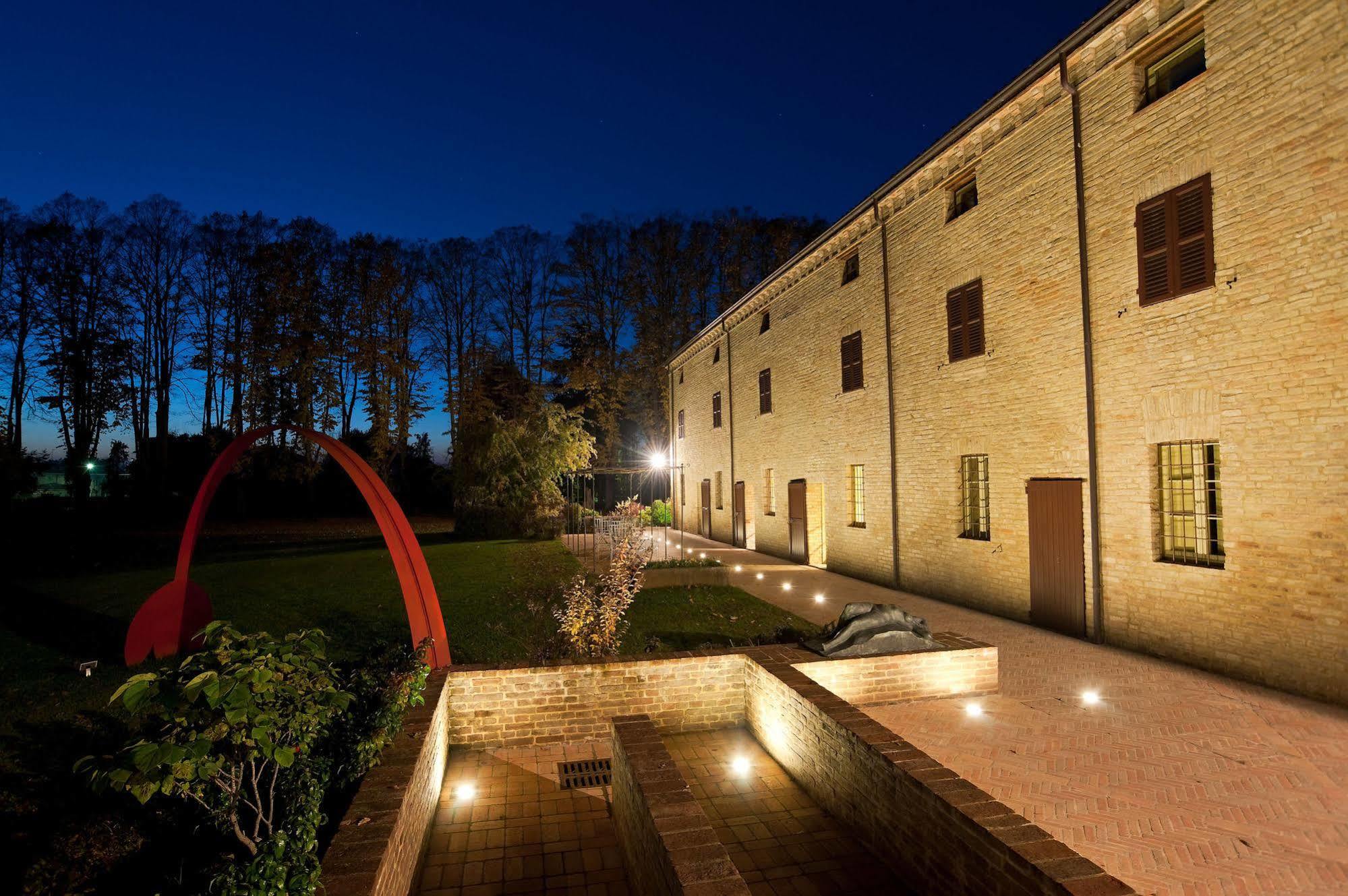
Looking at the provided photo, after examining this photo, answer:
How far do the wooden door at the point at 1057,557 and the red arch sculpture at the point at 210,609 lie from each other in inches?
308

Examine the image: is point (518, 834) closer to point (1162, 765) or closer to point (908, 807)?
point (908, 807)

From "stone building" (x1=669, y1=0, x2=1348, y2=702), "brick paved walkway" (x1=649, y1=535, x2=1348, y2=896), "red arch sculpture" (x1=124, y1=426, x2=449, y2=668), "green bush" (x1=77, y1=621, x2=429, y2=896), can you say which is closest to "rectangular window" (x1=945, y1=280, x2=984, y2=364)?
"stone building" (x1=669, y1=0, x2=1348, y2=702)

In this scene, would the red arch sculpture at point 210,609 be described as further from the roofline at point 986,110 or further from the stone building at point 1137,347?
the roofline at point 986,110

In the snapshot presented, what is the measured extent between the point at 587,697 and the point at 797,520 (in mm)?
11427

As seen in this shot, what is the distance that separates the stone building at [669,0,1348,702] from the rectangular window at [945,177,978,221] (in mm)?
45

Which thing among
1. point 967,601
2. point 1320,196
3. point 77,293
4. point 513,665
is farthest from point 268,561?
point 1320,196

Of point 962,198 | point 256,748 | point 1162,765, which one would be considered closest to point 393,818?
point 256,748

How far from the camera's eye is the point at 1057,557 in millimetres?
9031

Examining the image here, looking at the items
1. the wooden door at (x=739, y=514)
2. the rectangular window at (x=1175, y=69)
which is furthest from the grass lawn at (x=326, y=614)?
the rectangular window at (x=1175, y=69)

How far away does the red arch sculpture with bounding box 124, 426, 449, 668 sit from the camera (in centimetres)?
639

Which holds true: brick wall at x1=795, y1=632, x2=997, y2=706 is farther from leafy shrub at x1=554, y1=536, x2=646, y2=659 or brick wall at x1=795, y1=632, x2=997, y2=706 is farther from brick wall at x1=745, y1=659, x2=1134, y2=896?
leafy shrub at x1=554, y1=536, x2=646, y2=659

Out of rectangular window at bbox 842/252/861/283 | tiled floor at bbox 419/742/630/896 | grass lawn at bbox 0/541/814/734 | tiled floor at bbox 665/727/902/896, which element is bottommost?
tiled floor at bbox 419/742/630/896

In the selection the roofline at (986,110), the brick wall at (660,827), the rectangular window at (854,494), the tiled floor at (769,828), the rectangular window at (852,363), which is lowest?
the tiled floor at (769,828)

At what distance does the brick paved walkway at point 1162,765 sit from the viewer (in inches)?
144
